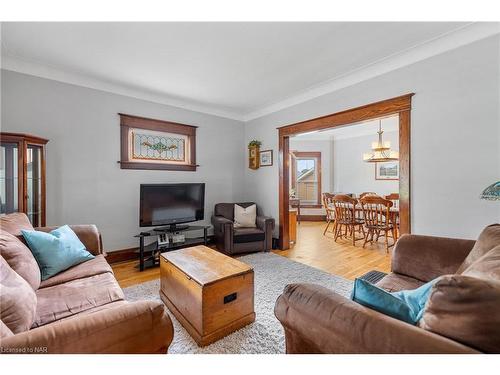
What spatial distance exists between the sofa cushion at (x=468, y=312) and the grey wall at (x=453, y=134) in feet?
6.12

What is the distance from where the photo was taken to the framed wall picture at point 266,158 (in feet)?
13.8

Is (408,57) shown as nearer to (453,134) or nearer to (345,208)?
(453,134)

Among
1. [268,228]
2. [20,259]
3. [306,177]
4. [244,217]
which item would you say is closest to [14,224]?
[20,259]

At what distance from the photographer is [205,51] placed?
2.40m

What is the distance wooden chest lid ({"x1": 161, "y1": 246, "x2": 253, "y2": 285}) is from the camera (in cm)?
174

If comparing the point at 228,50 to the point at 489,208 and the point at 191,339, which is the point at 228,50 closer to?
the point at 191,339

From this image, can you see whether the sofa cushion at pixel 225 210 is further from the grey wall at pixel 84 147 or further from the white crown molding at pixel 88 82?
the white crown molding at pixel 88 82

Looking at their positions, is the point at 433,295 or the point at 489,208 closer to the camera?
the point at 433,295

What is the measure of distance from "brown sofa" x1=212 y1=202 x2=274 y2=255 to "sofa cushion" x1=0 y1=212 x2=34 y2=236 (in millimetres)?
2163

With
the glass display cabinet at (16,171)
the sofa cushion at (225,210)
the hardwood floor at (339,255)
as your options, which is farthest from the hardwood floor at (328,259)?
the glass display cabinet at (16,171)

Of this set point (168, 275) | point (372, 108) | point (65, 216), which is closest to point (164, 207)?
point (65, 216)

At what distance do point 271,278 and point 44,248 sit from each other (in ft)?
7.10

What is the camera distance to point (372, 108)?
278 cm

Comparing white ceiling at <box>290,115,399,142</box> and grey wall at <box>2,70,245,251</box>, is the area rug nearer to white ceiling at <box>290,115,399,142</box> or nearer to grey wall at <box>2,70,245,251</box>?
grey wall at <box>2,70,245,251</box>
